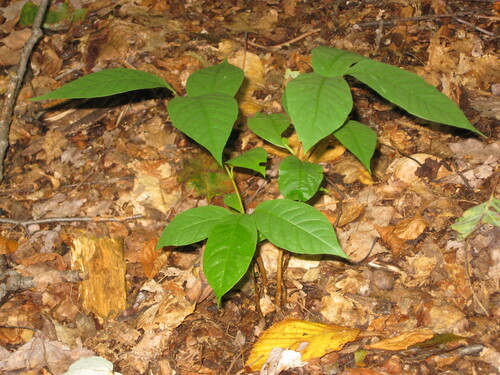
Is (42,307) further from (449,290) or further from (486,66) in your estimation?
(486,66)

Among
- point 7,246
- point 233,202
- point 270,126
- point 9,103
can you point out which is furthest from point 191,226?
point 9,103

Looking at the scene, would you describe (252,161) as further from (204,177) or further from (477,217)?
(477,217)

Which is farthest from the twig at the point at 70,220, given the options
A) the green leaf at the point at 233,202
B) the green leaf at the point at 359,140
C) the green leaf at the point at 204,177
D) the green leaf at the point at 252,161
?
the green leaf at the point at 359,140

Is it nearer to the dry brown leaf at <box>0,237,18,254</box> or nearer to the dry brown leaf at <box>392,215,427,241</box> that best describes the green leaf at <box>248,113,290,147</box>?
the dry brown leaf at <box>392,215,427,241</box>

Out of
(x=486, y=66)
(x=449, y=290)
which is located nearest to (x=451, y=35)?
(x=486, y=66)

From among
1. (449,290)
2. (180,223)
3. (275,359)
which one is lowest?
(275,359)

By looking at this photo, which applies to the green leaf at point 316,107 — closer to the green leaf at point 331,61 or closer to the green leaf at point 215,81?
the green leaf at point 331,61
